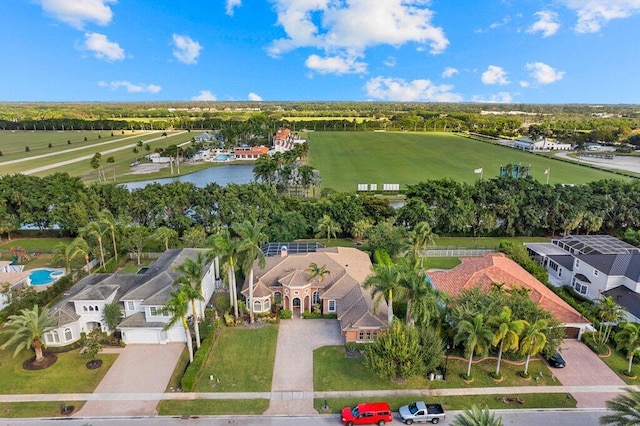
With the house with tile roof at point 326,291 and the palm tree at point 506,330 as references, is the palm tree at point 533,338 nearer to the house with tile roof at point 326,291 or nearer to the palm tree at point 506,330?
the palm tree at point 506,330

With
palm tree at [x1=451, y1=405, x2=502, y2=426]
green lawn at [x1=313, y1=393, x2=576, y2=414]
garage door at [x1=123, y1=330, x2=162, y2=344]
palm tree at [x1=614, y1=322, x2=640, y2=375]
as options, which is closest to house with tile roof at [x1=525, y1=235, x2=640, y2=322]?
palm tree at [x1=614, y1=322, x2=640, y2=375]

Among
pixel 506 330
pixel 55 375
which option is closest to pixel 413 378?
pixel 506 330

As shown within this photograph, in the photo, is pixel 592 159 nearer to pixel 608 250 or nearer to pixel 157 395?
pixel 608 250

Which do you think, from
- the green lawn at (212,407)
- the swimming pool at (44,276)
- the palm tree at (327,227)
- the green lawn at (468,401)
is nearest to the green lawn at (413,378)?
the green lawn at (468,401)

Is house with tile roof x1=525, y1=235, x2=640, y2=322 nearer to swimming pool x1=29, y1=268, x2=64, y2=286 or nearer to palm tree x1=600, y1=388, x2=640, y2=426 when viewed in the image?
palm tree x1=600, y1=388, x2=640, y2=426

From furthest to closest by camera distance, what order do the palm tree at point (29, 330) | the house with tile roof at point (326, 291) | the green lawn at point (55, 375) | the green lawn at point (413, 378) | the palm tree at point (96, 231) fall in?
the palm tree at point (96, 231)
the house with tile roof at point (326, 291)
the palm tree at point (29, 330)
the green lawn at point (413, 378)
the green lawn at point (55, 375)

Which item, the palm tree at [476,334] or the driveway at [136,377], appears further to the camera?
the palm tree at [476,334]

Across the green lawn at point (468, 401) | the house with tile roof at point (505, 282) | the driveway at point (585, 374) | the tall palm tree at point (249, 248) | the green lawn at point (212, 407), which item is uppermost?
the tall palm tree at point (249, 248)

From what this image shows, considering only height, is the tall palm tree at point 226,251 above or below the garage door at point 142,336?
above

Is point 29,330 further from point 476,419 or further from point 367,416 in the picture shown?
point 476,419
